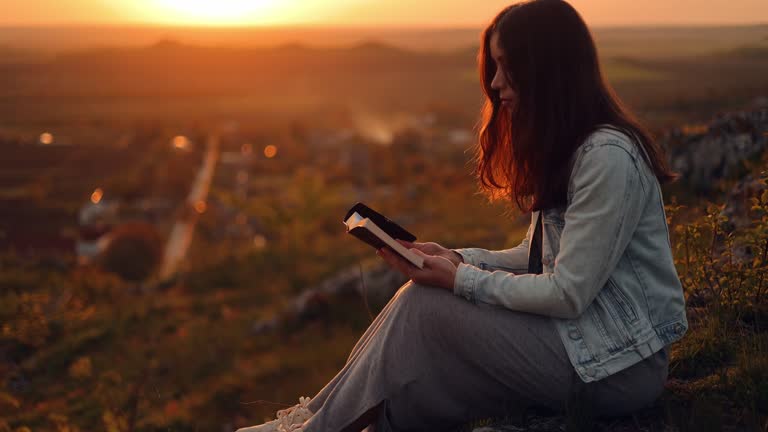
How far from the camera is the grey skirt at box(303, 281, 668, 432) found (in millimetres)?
2236

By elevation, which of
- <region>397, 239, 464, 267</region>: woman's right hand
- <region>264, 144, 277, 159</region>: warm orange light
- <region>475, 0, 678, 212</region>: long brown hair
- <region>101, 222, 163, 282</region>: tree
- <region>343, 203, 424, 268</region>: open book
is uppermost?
<region>475, 0, 678, 212</region>: long brown hair

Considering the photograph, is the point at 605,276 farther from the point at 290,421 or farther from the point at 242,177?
the point at 242,177

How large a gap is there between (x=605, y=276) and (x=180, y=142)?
244ft

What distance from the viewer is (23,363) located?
8.48 meters

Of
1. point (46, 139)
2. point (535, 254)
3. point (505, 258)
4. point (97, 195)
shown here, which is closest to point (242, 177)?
point (97, 195)

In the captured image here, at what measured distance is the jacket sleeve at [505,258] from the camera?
2.77 m

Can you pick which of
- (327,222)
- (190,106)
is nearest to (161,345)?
(327,222)

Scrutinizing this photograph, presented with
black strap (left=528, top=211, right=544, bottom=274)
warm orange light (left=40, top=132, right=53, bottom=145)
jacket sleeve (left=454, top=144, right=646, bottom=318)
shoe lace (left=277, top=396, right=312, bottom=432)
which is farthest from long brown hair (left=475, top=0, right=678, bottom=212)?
warm orange light (left=40, top=132, right=53, bottom=145)

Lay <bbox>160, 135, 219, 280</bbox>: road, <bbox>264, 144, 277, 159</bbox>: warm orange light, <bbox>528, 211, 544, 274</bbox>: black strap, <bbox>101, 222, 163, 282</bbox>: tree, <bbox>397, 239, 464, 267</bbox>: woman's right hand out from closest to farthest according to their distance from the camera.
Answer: <bbox>528, 211, 544, 274</bbox>: black strap, <bbox>397, 239, 464, 267</bbox>: woman's right hand, <bbox>101, 222, 163, 282</bbox>: tree, <bbox>160, 135, 219, 280</bbox>: road, <bbox>264, 144, 277, 159</bbox>: warm orange light

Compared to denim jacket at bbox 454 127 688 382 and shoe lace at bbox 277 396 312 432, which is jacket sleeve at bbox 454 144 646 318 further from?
shoe lace at bbox 277 396 312 432

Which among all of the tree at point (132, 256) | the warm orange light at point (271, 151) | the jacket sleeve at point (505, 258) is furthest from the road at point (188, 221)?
the jacket sleeve at point (505, 258)

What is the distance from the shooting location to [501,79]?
2293 millimetres

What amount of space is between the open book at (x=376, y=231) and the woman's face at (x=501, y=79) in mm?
666

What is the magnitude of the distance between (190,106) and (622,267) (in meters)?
95.1
